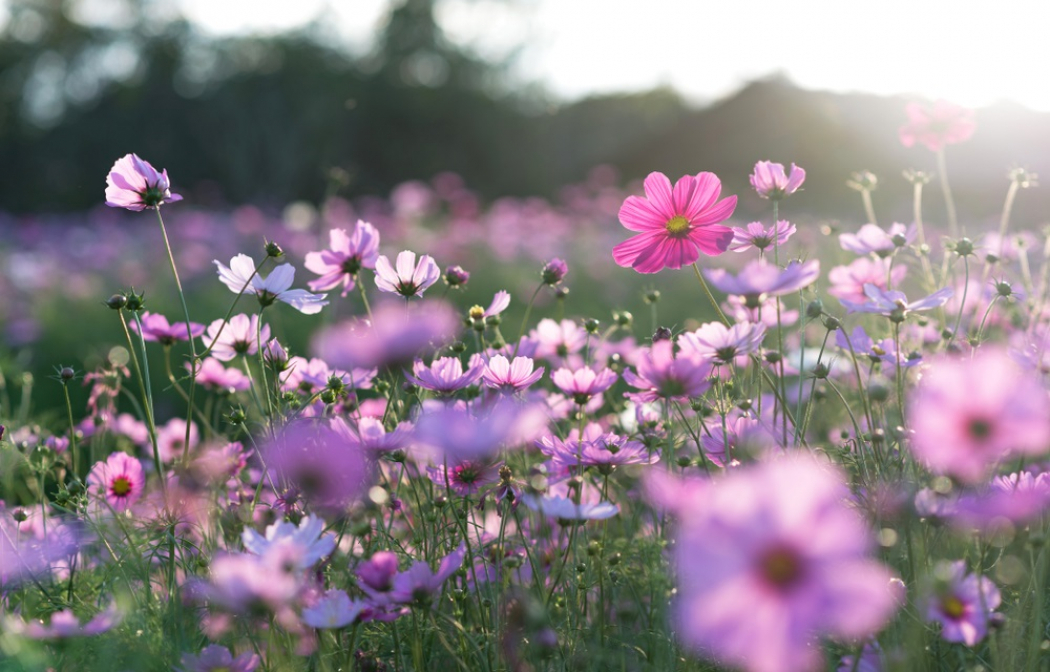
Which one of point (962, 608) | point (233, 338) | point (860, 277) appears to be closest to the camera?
point (962, 608)

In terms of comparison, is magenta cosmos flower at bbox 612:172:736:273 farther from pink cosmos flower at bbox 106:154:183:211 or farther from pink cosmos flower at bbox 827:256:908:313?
pink cosmos flower at bbox 106:154:183:211

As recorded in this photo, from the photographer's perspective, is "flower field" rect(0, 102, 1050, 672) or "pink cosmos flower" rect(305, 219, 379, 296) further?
"pink cosmos flower" rect(305, 219, 379, 296)

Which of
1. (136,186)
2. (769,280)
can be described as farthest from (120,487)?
(769,280)

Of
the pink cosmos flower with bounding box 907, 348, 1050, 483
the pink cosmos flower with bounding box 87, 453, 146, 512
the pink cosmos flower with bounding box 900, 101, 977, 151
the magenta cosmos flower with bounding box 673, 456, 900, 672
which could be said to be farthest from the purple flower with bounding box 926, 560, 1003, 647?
the pink cosmos flower with bounding box 900, 101, 977, 151

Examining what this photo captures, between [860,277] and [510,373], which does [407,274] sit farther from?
[860,277]

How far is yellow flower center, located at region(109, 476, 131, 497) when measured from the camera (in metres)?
1.39

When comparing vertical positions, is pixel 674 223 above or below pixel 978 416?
above

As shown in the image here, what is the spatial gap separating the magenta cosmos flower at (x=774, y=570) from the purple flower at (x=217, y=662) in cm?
56

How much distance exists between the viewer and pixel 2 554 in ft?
3.67

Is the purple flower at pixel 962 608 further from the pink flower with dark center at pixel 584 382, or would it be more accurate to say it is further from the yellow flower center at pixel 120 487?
the yellow flower center at pixel 120 487

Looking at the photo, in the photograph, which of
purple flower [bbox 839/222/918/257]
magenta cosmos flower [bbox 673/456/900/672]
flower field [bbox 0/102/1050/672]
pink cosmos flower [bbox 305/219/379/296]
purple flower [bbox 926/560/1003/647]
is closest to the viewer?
magenta cosmos flower [bbox 673/456/900/672]

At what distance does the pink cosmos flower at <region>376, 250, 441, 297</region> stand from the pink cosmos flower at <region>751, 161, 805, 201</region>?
18.2 inches

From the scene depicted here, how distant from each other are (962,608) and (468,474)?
1.75ft

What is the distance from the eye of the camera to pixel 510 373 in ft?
3.65
